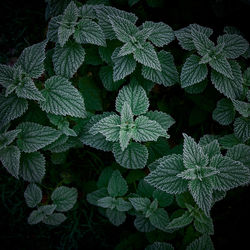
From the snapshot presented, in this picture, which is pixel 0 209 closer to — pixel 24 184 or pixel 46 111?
pixel 24 184

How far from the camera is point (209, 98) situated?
1.90 meters

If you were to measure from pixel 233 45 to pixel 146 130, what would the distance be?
28.7 inches

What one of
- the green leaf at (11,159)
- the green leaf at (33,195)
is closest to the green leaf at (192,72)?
the green leaf at (11,159)

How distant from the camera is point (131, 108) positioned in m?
1.68

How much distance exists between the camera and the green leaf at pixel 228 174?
56.1 inches

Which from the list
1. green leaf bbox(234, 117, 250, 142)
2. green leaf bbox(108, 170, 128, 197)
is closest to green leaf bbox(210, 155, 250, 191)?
green leaf bbox(234, 117, 250, 142)

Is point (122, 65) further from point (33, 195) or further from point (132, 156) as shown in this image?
point (33, 195)

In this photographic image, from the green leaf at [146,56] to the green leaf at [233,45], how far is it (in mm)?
407

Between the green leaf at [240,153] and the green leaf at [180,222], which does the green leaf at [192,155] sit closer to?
the green leaf at [240,153]

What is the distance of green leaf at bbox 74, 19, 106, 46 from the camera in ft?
5.46

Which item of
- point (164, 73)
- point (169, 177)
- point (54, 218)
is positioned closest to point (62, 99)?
point (164, 73)

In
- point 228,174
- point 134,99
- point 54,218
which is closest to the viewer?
point 228,174

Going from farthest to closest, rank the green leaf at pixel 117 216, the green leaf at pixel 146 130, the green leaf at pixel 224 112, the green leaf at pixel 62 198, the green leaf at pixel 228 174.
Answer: the green leaf at pixel 62 198 → the green leaf at pixel 117 216 → the green leaf at pixel 224 112 → the green leaf at pixel 146 130 → the green leaf at pixel 228 174

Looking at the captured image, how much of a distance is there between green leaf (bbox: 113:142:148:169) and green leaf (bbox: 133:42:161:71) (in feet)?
1.51
